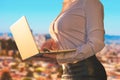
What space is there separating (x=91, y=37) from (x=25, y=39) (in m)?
0.23

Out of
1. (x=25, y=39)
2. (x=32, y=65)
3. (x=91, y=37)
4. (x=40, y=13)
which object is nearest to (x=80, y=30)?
(x=91, y=37)

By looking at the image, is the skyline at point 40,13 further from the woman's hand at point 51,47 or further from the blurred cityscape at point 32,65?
the woman's hand at point 51,47

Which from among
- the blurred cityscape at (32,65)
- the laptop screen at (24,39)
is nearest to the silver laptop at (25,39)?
the laptop screen at (24,39)

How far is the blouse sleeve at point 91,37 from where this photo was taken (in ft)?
3.99

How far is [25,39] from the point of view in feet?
4.17

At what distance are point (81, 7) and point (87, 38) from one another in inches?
4.5

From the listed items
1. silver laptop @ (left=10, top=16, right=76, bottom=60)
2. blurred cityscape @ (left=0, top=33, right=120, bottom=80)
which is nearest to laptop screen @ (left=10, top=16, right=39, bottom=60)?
silver laptop @ (left=10, top=16, right=76, bottom=60)

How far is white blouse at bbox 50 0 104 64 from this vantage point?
4.01ft

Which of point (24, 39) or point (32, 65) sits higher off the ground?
point (24, 39)

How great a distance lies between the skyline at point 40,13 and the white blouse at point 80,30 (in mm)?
1094

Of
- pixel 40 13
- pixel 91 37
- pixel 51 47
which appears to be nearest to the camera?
pixel 91 37

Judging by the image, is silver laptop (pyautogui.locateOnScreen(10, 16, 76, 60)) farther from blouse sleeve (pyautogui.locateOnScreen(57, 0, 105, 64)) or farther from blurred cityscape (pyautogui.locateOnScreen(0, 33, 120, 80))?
blurred cityscape (pyautogui.locateOnScreen(0, 33, 120, 80))

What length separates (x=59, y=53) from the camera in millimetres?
1212

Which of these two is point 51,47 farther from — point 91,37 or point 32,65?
point 32,65
